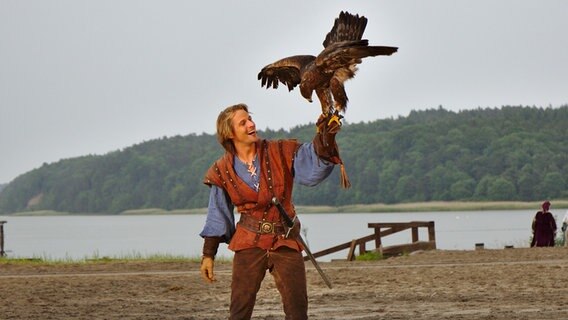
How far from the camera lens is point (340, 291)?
50.5 feet

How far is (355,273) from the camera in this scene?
1825cm

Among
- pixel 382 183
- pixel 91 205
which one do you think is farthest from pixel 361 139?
pixel 91 205

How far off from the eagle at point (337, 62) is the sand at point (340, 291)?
4859 mm

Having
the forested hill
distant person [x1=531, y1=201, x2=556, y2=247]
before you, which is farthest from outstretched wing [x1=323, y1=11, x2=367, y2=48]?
the forested hill

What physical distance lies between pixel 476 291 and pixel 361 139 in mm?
126144

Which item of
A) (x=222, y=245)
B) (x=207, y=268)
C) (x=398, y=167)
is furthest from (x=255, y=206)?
(x=398, y=167)

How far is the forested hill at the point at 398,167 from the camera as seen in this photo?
124500 millimetres

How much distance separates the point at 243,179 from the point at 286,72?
784 millimetres

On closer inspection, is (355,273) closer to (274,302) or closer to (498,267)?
(498,267)

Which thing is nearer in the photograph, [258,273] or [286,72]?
[258,273]

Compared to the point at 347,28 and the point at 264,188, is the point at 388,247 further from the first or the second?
the point at 347,28

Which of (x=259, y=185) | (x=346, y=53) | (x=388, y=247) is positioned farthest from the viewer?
(x=388, y=247)

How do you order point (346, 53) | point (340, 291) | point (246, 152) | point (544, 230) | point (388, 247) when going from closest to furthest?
point (346, 53), point (246, 152), point (340, 291), point (388, 247), point (544, 230)

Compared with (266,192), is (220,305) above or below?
below
